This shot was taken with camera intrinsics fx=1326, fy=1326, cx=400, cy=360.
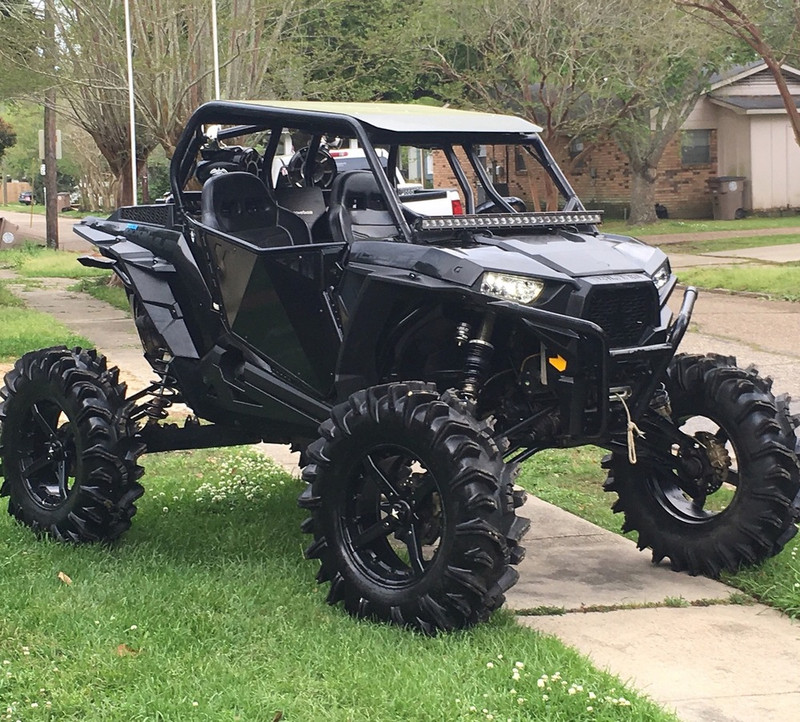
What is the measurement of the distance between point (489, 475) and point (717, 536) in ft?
4.75

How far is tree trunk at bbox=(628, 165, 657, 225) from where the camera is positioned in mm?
35312

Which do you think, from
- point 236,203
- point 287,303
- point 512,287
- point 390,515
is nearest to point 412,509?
point 390,515

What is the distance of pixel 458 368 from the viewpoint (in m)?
5.73

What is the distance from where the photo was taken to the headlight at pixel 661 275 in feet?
18.0

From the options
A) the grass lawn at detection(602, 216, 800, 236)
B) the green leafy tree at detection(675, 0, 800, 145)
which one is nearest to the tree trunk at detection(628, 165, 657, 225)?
the grass lawn at detection(602, 216, 800, 236)

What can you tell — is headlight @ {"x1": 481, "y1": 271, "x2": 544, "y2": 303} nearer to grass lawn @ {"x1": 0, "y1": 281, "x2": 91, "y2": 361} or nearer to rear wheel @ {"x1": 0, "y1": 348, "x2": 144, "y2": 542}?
rear wheel @ {"x1": 0, "y1": 348, "x2": 144, "y2": 542}

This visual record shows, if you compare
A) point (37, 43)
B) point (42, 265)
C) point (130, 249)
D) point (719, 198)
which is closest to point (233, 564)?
point (130, 249)

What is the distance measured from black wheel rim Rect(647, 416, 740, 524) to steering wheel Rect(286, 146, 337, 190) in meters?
2.11

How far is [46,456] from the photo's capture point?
671cm

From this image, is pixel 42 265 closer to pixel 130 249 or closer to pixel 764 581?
pixel 130 249

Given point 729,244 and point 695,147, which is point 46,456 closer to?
point 729,244

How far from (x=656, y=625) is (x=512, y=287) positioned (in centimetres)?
144

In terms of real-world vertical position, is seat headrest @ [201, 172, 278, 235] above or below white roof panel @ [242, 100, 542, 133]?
below

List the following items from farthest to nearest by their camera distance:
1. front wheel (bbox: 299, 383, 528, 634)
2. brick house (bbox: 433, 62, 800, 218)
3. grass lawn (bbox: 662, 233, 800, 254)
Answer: brick house (bbox: 433, 62, 800, 218)
grass lawn (bbox: 662, 233, 800, 254)
front wheel (bbox: 299, 383, 528, 634)
